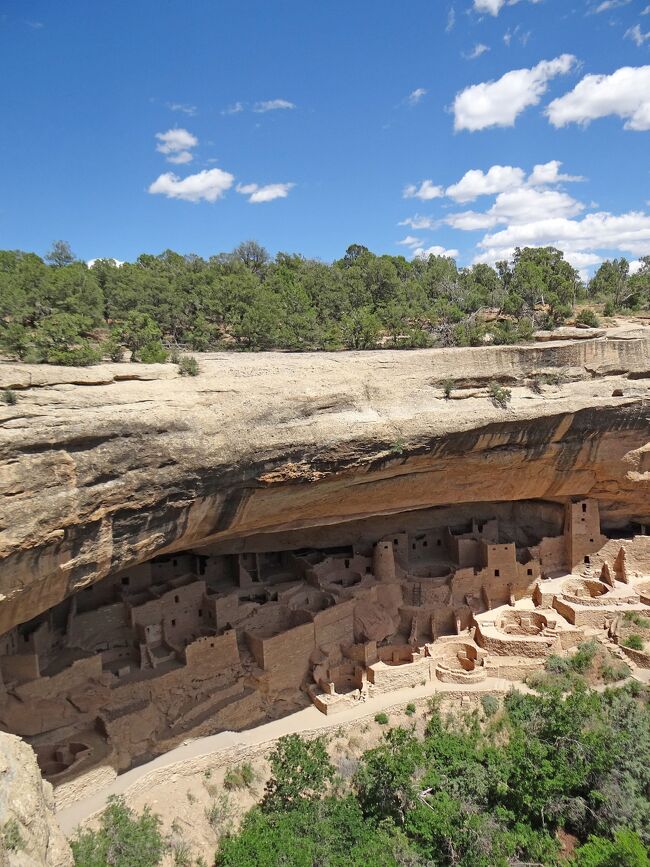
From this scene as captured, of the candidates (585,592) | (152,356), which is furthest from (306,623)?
(585,592)

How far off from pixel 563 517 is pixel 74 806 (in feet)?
49.8

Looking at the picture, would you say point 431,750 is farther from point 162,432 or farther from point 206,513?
point 162,432

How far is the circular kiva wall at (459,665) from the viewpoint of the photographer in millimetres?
15586

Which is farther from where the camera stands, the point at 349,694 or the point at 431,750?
the point at 349,694

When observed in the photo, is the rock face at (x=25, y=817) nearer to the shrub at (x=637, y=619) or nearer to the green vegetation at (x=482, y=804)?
the green vegetation at (x=482, y=804)

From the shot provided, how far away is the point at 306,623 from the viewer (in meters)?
15.4

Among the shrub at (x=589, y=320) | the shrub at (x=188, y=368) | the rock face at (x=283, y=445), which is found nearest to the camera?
the rock face at (x=283, y=445)

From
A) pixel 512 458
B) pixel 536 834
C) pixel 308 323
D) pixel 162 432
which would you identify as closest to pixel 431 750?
pixel 536 834

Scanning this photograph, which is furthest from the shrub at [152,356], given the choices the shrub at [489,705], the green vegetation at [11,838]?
the shrub at [489,705]

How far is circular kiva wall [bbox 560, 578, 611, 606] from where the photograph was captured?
1677 cm

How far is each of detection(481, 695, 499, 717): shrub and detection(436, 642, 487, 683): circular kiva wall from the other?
0.63 metres

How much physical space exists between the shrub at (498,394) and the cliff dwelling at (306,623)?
5.25 m

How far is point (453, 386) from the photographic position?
13836 mm

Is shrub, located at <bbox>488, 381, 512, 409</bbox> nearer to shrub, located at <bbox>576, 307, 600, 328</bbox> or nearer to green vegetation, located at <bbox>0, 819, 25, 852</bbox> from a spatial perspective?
shrub, located at <bbox>576, 307, 600, 328</bbox>
